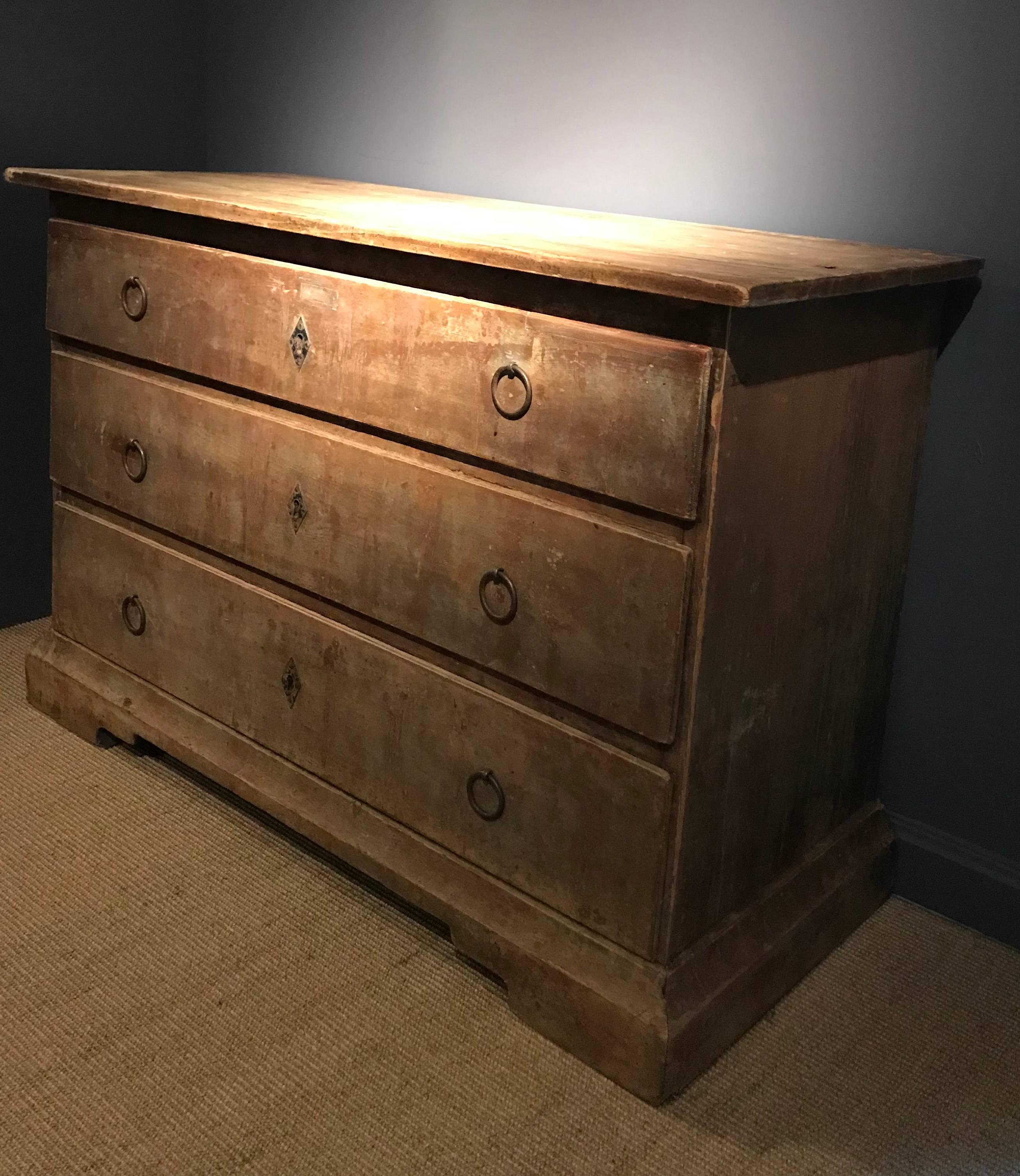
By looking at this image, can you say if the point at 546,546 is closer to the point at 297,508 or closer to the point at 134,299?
the point at 297,508

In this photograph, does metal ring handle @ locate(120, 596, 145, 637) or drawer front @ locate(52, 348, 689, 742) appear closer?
drawer front @ locate(52, 348, 689, 742)

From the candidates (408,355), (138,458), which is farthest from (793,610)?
(138,458)

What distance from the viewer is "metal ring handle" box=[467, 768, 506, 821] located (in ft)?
5.90

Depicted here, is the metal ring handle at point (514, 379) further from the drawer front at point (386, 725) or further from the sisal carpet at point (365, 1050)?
the sisal carpet at point (365, 1050)

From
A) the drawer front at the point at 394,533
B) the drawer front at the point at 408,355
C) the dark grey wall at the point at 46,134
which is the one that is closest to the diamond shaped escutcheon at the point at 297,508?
the drawer front at the point at 394,533

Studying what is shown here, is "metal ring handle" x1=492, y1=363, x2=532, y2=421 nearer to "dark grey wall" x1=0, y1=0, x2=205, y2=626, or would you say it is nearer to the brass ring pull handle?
the brass ring pull handle

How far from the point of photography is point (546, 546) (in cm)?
165

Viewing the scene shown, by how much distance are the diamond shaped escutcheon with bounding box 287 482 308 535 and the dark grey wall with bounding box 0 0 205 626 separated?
3.59 ft

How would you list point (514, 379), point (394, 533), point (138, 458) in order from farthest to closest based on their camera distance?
point (138, 458) < point (394, 533) < point (514, 379)

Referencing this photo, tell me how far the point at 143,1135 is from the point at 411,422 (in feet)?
3.07

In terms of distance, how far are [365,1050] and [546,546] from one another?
0.70m

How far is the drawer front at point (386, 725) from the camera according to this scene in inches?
66.4

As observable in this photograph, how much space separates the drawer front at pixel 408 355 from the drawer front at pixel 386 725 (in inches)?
13.4

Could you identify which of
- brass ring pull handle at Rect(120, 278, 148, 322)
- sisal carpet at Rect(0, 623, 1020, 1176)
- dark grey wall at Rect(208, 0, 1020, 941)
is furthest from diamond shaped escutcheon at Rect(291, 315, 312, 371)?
sisal carpet at Rect(0, 623, 1020, 1176)
